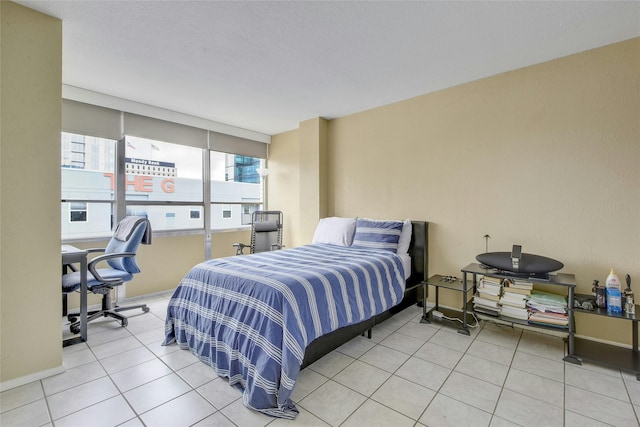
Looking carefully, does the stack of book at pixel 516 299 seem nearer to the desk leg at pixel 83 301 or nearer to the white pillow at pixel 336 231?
the white pillow at pixel 336 231

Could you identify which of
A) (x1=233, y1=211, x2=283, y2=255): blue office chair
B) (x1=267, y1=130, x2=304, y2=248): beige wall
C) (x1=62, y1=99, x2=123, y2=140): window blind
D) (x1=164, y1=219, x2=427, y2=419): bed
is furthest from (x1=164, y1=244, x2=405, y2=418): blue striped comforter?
(x1=62, y1=99, x2=123, y2=140): window blind

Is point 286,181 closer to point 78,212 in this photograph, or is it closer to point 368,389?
point 78,212

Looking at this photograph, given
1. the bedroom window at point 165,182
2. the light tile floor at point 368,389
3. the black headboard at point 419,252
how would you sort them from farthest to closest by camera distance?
the bedroom window at point 165,182 < the black headboard at point 419,252 < the light tile floor at point 368,389

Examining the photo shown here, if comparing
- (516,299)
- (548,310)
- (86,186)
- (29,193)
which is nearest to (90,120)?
(86,186)

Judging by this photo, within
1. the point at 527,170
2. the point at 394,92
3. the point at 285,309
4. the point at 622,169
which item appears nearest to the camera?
the point at 285,309

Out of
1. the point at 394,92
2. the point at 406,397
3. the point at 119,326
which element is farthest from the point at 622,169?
the point at 119,326

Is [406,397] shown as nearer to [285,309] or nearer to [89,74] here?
[285,309]

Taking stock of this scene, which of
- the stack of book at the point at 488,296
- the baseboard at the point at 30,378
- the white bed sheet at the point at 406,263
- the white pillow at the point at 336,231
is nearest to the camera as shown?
the baseboard at the point at 30,378

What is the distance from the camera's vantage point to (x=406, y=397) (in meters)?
1.85

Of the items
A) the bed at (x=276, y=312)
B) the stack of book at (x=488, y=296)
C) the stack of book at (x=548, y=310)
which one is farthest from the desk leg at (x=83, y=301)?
the stack of book at (x=548, y=310)

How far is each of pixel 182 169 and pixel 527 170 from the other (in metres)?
4.53

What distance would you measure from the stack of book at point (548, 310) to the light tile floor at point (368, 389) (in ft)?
0.83

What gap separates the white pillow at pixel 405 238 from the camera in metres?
3.40

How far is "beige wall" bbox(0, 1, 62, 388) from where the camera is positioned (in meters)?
1.95
